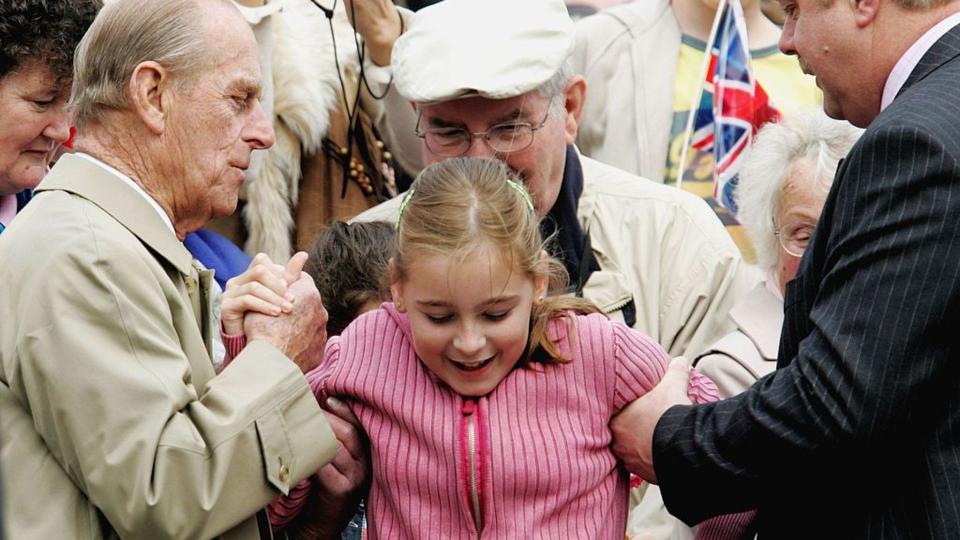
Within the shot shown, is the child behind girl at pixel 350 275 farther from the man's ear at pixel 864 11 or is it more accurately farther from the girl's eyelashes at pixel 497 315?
the man's ear at pixel 864 11

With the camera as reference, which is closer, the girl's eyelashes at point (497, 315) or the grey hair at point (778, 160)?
the girl's eyelashes at point (497, 315)

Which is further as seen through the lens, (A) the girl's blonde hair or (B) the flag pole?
(B) the flag pole

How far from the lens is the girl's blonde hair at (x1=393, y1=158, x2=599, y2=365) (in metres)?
2.91

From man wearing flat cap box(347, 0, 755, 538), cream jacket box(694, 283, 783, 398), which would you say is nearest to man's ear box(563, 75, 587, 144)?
man wearing flat cap box(347, 0, 755, 538)

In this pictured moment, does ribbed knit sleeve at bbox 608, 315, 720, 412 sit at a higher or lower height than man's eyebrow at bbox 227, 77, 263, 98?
lower

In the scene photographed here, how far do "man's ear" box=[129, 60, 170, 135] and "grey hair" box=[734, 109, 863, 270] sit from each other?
66.6 inches

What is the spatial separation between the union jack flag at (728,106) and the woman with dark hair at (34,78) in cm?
204

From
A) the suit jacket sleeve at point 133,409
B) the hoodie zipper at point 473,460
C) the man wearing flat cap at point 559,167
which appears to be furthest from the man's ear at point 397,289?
the man wearing flat cap at point 559,167

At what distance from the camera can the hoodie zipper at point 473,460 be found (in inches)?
116

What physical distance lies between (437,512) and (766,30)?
2571 mm

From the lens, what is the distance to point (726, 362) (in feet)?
12.0

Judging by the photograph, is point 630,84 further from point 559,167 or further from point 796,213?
point 796,213

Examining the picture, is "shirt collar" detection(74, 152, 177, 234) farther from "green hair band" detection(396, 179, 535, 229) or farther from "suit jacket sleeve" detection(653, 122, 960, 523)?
"suit jacket sleeve" detection(653, 122, 960, 523)

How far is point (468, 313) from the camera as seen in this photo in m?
2.88
